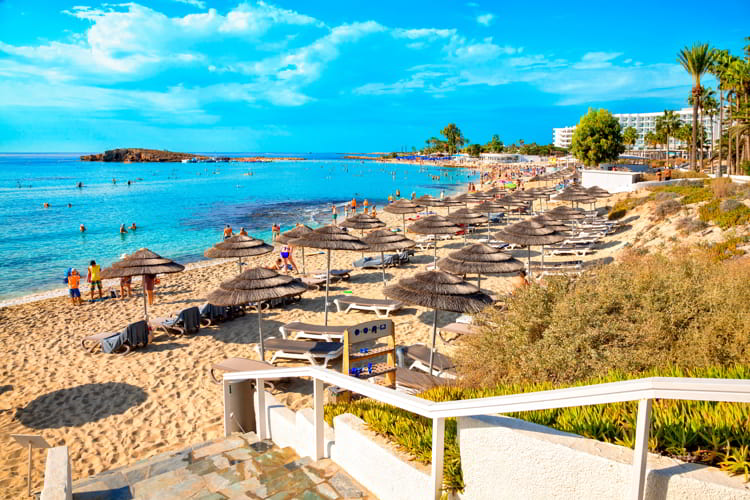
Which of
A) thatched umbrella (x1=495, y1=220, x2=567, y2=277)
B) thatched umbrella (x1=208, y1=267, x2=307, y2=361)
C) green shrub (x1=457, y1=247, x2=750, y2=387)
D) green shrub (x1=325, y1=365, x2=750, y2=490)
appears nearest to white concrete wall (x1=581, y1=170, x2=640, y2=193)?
thatched umbrella (x1=495, y1=220, x2=567, y2=277)

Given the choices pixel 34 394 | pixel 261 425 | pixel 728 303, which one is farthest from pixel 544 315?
pixel 34 394

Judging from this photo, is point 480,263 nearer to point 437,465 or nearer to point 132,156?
point 437,465

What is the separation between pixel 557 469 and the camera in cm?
225

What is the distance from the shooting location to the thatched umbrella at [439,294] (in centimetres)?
759

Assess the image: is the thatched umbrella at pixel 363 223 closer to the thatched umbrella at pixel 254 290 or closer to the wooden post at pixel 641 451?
the thatched umbrella at pixel 254 290

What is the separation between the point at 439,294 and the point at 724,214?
14.1 metres

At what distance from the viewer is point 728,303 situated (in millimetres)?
4527

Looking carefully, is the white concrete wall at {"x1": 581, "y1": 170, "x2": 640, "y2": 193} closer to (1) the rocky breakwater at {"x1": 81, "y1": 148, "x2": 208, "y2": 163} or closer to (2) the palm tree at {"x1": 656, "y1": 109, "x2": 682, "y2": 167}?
(2) the palm tree at {"x1": 656, "y1": 109, "x2": 682, "y2": 167}

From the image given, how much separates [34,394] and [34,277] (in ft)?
48.8

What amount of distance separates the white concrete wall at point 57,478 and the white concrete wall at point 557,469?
3316 millimetres

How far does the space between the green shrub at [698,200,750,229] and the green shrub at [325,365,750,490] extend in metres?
14.5

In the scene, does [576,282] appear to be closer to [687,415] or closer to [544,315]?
[544,315]

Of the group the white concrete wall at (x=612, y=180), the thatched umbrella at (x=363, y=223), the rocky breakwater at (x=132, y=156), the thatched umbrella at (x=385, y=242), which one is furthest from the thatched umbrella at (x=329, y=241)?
the rocky breakwater at (x=132, y=156)

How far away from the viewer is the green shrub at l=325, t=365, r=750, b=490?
2229 mm
